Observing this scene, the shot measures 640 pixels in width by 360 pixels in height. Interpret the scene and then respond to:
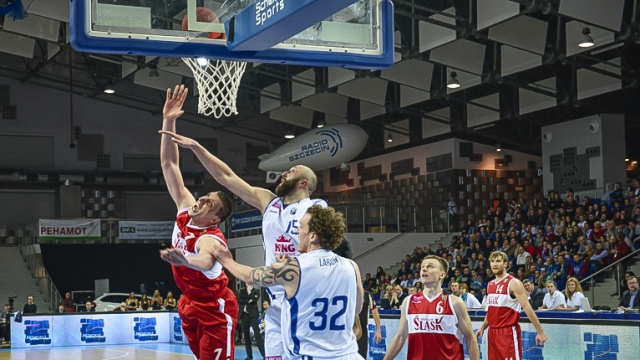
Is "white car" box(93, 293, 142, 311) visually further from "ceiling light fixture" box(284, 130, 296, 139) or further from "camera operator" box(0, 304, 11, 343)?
"ceiling light fixture" box(284, 130, 296, 139)

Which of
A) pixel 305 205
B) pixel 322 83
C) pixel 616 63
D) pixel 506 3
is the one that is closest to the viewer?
pixel 305 205

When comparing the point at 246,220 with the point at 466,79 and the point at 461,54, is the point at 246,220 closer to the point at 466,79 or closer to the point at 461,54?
the point at 466,79

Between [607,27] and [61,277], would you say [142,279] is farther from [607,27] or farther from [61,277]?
[607,27]

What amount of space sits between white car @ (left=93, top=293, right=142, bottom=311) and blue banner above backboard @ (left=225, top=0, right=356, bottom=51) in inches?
976

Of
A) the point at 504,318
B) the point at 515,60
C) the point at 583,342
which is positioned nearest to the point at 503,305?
the point at 504,318

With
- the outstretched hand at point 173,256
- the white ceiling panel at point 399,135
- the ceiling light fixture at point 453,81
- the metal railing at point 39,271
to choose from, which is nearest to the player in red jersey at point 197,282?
the outstretched hand at point 173,256

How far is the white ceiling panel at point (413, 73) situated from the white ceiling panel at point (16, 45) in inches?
580

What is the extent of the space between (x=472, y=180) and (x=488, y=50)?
9.07 metres

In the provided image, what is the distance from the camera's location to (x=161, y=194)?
40.8m

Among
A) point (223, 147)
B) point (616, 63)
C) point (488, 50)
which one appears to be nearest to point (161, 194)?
point (223, 147)

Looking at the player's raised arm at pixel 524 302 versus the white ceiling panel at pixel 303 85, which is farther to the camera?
the white ceiling panel at pixel 303 85

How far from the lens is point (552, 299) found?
15.9 metres

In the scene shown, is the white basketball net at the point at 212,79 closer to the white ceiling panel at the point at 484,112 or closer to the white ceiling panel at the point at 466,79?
the white ceiling panel at the point at 466,79

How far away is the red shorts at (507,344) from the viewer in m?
11.2
